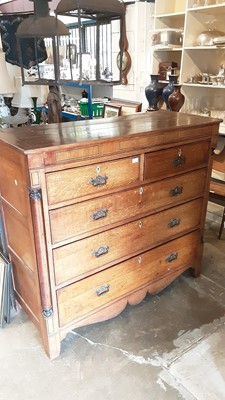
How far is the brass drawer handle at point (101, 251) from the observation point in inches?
59.9

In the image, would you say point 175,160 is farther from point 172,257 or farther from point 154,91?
point 154,91

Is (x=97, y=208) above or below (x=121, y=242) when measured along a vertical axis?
above

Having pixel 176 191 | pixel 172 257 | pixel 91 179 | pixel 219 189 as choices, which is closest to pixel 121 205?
pixel 91 179

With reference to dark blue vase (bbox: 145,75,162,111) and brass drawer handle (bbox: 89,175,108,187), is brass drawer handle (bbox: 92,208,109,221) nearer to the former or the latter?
brass drawer handle (bbox: 89,175,108,187)

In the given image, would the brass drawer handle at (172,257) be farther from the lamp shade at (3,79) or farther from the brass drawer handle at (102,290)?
the lamp shade at (3,79)

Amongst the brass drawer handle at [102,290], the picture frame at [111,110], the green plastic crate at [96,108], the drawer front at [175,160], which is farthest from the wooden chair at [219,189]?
the green plastic crate at [96,108]

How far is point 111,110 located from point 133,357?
107 inches

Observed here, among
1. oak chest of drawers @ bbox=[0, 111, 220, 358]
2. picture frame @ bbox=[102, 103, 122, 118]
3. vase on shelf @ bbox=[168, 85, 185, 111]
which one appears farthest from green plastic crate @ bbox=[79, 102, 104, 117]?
oak chest of drawers @ bbox=[0, 111, 220, 358]

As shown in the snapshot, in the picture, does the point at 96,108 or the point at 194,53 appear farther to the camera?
the point at 96,108

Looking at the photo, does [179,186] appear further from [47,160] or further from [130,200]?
[47,160]

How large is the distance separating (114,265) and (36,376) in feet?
2.06

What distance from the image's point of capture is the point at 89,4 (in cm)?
142

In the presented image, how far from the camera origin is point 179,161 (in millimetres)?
1693

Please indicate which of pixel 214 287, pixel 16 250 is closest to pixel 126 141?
pixel 16 250
